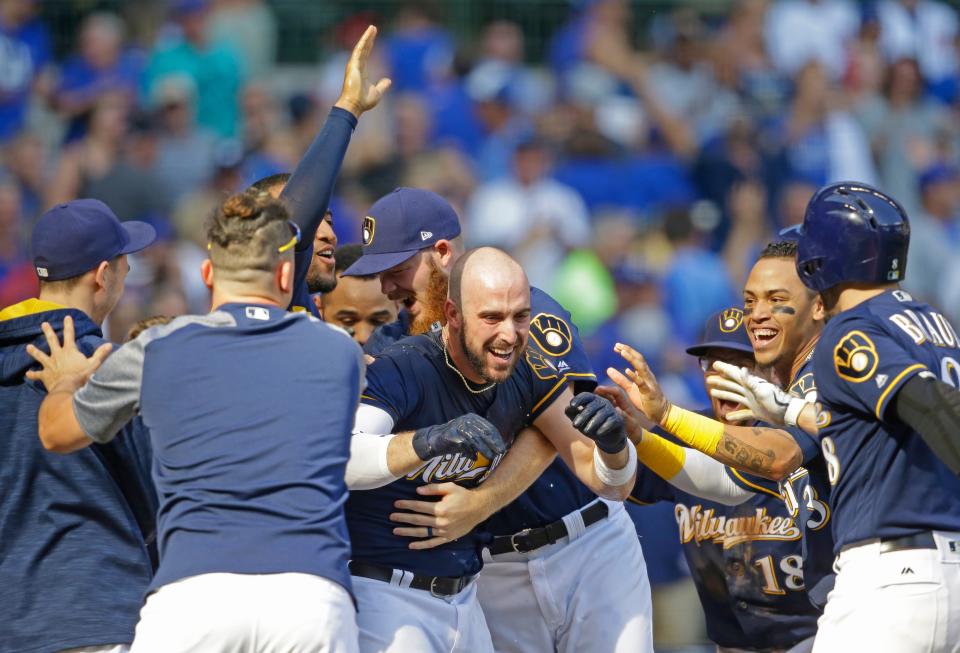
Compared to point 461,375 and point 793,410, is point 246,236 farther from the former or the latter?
point 793,410

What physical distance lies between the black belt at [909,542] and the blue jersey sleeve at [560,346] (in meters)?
1.21

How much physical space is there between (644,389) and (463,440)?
3.29 feet

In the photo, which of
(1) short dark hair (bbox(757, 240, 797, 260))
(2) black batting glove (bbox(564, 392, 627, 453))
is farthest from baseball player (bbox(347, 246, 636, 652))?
(1) short dark hair (bbox(757, 240, 797, 260))

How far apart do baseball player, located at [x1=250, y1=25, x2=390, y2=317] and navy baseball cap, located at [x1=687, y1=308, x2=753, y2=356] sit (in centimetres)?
158

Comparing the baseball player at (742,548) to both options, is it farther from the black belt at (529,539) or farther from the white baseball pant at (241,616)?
the white baseball pant at (241,616)

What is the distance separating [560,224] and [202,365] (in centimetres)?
682

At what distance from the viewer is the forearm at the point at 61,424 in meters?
3.77

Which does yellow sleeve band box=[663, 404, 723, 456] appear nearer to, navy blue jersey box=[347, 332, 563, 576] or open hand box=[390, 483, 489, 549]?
navy blue jersey box=[347, 332, 563, 576]

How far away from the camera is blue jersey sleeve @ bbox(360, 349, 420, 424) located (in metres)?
4.43

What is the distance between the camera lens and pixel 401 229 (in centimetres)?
522

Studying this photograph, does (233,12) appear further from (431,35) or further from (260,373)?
(260,373)

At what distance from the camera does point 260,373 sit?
3.58 meters

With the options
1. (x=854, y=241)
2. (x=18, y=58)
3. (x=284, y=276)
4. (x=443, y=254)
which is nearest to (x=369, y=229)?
(x=443, y=254)

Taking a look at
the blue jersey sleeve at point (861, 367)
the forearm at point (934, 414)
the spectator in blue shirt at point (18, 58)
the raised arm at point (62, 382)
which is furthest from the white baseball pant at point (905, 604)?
the spectator in blue shirt at point (18, 58)
